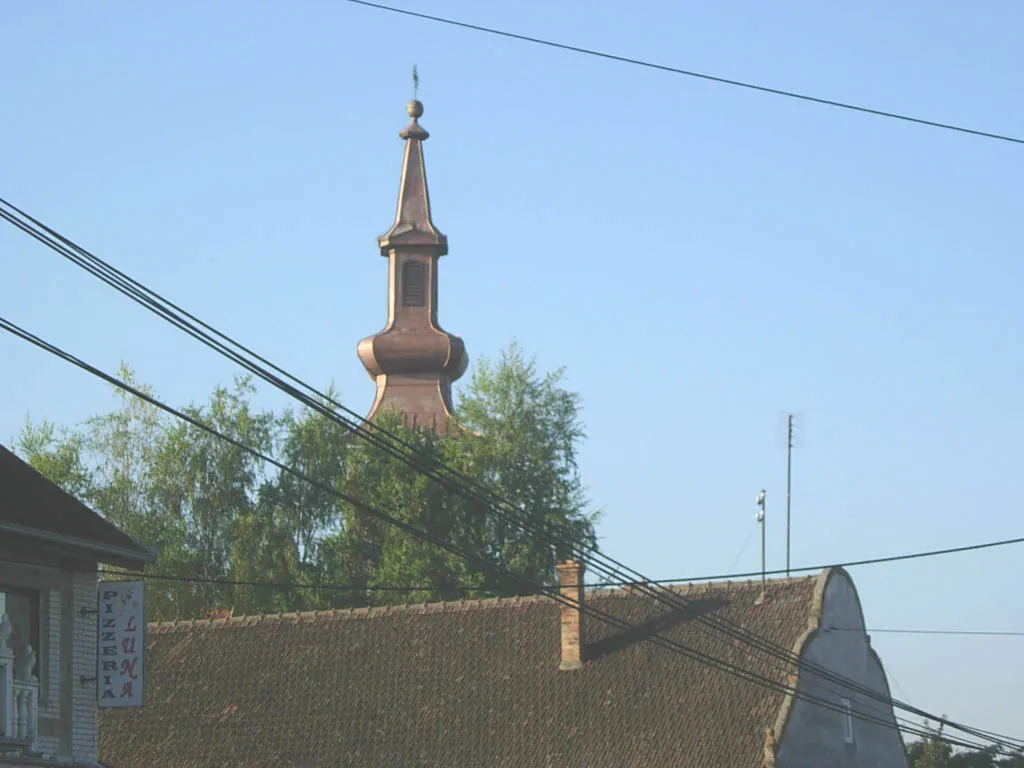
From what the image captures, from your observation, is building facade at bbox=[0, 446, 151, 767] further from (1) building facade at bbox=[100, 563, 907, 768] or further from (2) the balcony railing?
(1) building facade at bbox=[100, 563, 907, 768]

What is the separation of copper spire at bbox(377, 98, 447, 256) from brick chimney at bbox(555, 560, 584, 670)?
33786 millimetres

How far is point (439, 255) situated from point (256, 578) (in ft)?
62.7

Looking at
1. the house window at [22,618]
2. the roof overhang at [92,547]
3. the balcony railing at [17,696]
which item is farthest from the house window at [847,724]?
the balcony railing at [17,696]

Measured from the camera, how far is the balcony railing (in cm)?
2195

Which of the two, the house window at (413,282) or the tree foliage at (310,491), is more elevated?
the house window at (413,282)

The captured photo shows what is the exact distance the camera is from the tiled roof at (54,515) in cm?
2277

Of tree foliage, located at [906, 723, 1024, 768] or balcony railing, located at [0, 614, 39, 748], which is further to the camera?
tree foliage, located at [906, 723, 1024, 768]

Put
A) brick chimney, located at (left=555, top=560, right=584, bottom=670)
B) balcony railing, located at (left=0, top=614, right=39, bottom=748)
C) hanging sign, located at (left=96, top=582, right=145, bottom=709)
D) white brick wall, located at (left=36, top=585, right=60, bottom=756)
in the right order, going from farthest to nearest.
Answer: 1. brick chimney, located at (left=555, top=560, right=584, bottom=670)
2. hanging sign, located at (left=96, top=582, right=145, bottom=709)
3. white brick wall, located at (left=36, top=585, right=60, bottom=756)
4. balcony railing, located at (left=0, top=614, right=39, bottom=748)

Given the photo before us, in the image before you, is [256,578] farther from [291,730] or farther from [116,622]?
[116,622]

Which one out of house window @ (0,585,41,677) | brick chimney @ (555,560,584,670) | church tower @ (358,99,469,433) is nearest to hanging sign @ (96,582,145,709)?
house window @ (0,585,41,677)

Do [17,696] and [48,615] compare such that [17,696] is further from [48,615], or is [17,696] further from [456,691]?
[456,691]

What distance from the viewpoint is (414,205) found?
7019cm

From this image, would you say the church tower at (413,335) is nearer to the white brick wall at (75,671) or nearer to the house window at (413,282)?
the house window at (413,282)

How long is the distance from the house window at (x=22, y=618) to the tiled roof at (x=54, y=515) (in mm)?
860
